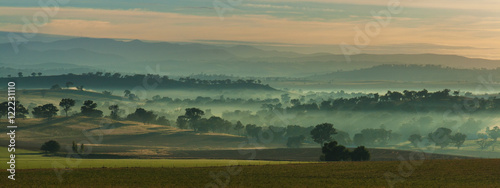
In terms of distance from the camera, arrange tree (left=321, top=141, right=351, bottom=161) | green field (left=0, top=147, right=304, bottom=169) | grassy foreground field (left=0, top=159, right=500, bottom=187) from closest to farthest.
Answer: grassy foreground field (left=0, top=159, right=500, bottom=187) < green field (left=0, top=147, right=304, bottom=169) < tree (left=321, top=141, right=351, bottom=161)

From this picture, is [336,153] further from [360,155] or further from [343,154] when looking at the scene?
[360,155]

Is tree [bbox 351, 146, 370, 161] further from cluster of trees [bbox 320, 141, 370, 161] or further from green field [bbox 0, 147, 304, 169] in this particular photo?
green field [bbox 0, 147, 304, 169]

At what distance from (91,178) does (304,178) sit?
93.2 ft

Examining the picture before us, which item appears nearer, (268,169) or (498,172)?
(498,172)

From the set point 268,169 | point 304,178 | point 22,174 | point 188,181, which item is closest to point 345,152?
point 268,169

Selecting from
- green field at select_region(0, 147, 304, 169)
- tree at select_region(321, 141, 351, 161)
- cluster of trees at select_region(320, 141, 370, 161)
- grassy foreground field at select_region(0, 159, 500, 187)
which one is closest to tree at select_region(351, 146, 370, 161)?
cluster of trees at select_region(320, 141, 370, 161)

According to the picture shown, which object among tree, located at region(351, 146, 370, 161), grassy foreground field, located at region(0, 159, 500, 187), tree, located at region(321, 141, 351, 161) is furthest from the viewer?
tree, located at region(351, 146, 370, 161)

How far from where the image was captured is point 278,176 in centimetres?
8531

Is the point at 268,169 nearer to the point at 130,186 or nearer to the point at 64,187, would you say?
the point at 130,186

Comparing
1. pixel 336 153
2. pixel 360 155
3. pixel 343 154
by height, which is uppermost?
pixel 336 153

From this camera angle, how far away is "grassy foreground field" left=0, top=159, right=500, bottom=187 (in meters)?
76.1

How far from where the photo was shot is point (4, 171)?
87938mm

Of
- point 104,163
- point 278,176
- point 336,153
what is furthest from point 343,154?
point 104,163

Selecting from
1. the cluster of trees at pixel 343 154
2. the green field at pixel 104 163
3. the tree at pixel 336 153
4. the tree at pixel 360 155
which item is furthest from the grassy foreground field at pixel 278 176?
the tree at pixel 360 155
